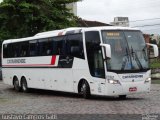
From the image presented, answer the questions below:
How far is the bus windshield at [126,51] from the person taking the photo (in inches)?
838

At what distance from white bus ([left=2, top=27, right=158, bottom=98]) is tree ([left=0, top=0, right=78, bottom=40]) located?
23317 millimetres

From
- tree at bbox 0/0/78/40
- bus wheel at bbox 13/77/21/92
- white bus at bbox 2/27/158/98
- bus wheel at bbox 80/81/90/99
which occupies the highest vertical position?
tree at bbox 0/0/78/40

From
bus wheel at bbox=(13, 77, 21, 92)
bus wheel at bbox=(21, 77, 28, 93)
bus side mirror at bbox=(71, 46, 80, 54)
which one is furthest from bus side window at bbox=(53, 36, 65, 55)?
bus wheel at bbox=(13, 77, 21, 92)

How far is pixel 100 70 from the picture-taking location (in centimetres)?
2153

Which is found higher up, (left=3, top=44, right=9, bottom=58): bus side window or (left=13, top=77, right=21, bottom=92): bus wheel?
(left=3, top=44, right=9, bottom=58): bus side window

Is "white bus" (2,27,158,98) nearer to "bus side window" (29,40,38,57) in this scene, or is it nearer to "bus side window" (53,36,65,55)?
"bus side window" (53,36,65,55)

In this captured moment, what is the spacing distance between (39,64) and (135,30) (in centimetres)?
678

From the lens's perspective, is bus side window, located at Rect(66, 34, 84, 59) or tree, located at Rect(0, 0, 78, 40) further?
tree, located at Rect(0, 0, 78, 40)

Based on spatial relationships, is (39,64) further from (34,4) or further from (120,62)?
(34,4)

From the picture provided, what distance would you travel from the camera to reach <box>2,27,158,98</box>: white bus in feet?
69.4

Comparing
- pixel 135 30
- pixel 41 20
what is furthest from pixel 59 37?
A: pixel 41 20

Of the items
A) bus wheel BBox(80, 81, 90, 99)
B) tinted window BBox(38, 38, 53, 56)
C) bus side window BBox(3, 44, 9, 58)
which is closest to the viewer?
bus wheel BBox(80, 81, 90, 99)

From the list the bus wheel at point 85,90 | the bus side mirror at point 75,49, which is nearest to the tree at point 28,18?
the bus side mirror at point 75,49

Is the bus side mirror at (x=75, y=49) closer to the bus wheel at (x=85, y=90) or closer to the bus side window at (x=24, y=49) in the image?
the bus wheel at (x=85, y=90)
